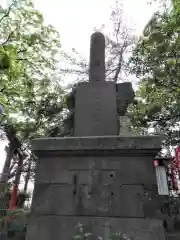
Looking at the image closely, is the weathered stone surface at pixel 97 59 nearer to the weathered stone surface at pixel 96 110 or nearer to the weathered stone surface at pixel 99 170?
the weathered stone surface at pixel 96 110

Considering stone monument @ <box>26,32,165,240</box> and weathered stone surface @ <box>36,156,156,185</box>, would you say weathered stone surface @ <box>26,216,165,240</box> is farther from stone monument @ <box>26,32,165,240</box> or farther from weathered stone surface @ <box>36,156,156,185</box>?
weathered stone surface @ <box>36,156,156,185</box>

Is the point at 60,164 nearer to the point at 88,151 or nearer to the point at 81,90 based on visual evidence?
the point at 88,151

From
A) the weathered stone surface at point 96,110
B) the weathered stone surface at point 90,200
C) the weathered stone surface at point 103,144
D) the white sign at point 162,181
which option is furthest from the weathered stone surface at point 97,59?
the weathered stone surface at point 90,200

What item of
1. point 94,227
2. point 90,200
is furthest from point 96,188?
point 94,227

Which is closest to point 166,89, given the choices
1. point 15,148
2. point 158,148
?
point 158,148

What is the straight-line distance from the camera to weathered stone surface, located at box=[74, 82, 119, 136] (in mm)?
4055

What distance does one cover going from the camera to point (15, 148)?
2030 centimetres

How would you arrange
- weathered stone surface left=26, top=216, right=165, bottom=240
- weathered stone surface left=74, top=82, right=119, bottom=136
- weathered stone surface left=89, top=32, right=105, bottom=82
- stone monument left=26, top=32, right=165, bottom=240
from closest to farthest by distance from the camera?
weathered stone surface left=26, top=216, right=165, bottom=240 < stone monument left=26, top=32, right=165, bottom=240 < weathered stone surface left=74, top=82, right=119, bottom=136 < weathered stone surface left=89, top=32, right=105, bottom=82

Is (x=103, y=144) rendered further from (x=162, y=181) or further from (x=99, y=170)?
(x=162, y=181)

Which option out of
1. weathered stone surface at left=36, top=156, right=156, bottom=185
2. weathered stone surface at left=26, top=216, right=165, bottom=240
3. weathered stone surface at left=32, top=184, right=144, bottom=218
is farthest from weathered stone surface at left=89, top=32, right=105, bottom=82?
weathered stone surface at left=26, top=216, right=165, bottom=240

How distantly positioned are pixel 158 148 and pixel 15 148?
19.4 m

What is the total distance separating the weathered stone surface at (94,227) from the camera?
8.88 feet

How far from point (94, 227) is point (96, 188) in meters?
0.54

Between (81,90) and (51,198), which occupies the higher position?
(81,90)
